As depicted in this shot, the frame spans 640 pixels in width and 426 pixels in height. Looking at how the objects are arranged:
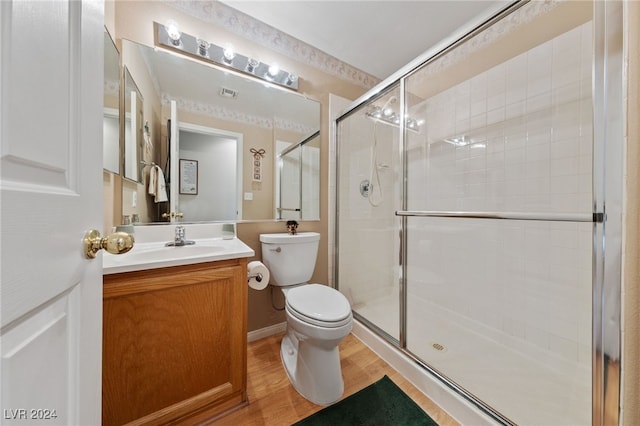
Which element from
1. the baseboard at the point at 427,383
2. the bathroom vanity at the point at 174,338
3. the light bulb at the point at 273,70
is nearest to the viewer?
the bathroom vanity at the point at 174,338

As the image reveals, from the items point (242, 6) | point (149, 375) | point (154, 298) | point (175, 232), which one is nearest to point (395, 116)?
point (242, 6)

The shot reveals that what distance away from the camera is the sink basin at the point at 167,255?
0.84 m

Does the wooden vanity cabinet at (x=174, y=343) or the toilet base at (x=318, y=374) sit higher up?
the wooden vanity cabinet at (x=174, y=343)

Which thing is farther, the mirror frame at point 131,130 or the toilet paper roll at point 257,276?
the toilet paper roll at point 257,276

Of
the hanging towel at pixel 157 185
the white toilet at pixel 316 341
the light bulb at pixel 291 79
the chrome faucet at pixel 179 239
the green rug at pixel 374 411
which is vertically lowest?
the green rug at pixel 374 411

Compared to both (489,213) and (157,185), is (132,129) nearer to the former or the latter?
(157,185)

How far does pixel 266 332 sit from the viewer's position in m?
1.71

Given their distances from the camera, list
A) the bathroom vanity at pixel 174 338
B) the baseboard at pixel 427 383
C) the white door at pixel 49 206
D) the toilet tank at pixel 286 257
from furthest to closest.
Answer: the toilet tank at pixel 286 257 < the baseboard at pixel 427 383 < the bathroom vanity at pixel 174 338 < the white door at pixel 49 206

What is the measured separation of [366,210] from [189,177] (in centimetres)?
140

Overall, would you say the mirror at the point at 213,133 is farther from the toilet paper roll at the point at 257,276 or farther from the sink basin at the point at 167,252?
the toilet paper roll at the point at 257,276

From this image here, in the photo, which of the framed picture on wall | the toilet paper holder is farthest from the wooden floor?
the framed picture on wall

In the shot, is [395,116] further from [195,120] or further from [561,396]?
[561,396]

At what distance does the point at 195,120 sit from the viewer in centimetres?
146

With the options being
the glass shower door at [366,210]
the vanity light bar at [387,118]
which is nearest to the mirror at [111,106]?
the glass shower door at [366,210]
